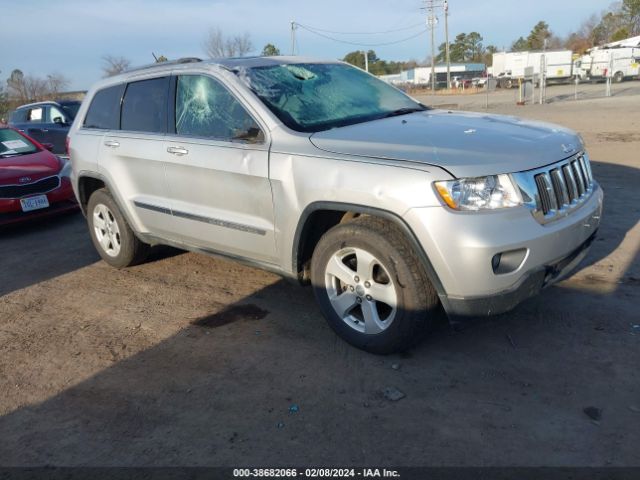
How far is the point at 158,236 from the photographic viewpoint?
489 cm

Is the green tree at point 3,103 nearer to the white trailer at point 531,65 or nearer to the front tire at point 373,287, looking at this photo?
the white trailer at point 531,65

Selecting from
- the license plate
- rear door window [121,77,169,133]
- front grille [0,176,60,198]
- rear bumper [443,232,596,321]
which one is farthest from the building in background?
rear bumper [443,232,596,321]

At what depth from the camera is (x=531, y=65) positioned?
4181 centimetres

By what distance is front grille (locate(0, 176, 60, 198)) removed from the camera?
282 inches

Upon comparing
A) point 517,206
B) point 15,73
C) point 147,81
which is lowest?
point 517,206

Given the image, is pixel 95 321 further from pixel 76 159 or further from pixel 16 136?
pixel 16 136

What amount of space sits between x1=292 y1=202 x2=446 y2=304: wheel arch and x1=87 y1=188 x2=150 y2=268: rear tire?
7.37ft

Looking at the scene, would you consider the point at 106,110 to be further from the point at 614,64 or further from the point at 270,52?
the point at 614,64

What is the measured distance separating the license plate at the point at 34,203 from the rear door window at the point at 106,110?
2318 mm

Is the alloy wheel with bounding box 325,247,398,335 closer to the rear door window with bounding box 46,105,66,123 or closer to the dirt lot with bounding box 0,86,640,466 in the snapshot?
the dirt lot with bounding box 0,86,640,466

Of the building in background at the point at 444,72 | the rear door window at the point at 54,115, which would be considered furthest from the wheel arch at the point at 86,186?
the building in background at the point at 444,72

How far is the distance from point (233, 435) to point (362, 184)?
152cm

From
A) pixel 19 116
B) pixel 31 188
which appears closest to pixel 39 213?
pixel 31 188

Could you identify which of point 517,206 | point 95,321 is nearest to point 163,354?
point 95,321
